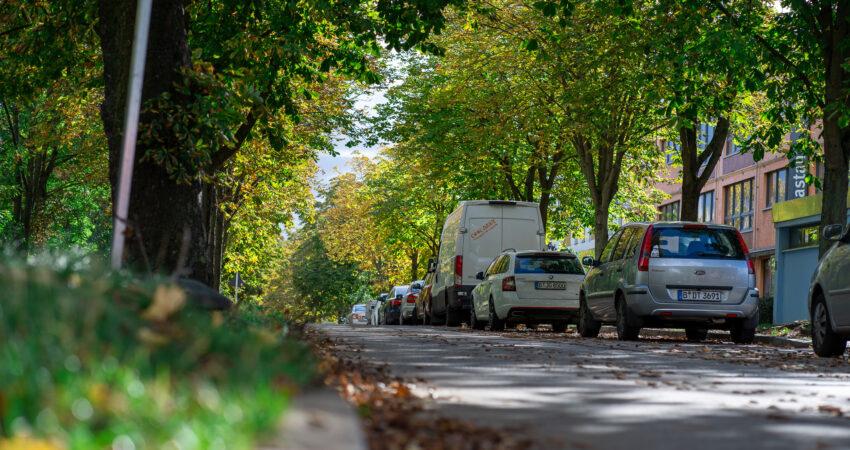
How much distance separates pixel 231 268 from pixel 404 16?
34.0 metres

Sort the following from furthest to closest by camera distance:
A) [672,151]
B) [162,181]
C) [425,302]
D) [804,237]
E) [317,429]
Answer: [804,237] → [672,151] → [425,302] → [162,181] → [317,429]

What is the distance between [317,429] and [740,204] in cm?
4251

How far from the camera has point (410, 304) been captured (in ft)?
120

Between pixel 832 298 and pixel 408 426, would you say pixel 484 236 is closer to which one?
pixel 832 298

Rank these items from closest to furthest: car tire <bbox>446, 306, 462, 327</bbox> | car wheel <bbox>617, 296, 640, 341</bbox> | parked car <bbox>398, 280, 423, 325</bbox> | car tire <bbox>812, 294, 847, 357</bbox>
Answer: car tire <bbox>812, 294, 847, 357</bbox>
car wheel <bbox>617, 296, 640, 341</bbox>
car tire <bbox>446, 306, 462, 327</bbox>
parked car <bbox>398, 280, 423, 325</bbox>

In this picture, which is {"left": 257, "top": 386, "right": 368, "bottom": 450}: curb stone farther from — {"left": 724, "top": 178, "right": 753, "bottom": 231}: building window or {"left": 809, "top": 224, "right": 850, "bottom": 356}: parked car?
{"left": 724, "top": 178, "right": 753, "bottom": 231}: building window

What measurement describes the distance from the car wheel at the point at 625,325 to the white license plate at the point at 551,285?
14.0 ft

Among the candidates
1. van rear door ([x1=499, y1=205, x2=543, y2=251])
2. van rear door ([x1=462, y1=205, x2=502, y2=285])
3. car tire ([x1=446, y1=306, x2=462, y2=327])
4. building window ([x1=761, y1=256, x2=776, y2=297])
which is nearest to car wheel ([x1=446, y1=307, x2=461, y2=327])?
car tire ([x1=446, y1=306, x2=462, y2=327])

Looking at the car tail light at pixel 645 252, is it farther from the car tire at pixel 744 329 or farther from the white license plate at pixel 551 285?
the white license plate at pixel 551 285

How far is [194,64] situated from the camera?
11.0 metres

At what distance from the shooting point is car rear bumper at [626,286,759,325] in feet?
52.9

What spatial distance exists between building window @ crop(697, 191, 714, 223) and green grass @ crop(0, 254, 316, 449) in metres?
44.3

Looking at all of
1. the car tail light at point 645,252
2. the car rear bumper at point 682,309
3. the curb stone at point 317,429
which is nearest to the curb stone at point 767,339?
the car rear bumper at point 682,309

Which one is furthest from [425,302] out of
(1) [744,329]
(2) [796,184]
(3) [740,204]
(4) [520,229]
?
(3) [740,204]
